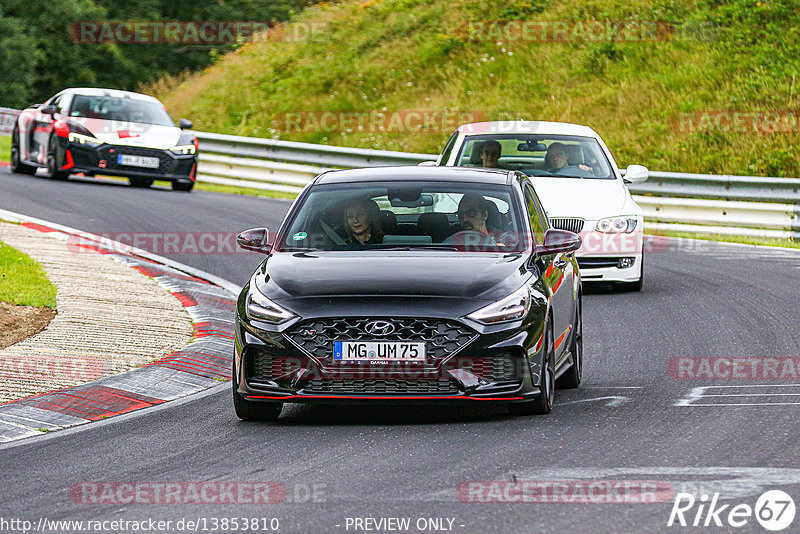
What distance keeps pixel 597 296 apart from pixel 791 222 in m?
7.22

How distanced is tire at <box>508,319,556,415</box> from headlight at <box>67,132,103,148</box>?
662 inches

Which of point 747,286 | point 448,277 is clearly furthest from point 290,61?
point 448,277

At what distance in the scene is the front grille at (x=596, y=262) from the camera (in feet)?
47.8

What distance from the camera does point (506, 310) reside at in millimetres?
8078

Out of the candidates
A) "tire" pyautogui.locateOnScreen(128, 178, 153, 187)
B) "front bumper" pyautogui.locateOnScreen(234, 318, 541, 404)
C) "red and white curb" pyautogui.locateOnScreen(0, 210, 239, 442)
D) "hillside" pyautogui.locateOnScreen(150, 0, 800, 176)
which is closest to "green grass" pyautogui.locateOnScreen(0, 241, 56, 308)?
"red and white curb" pyautogui.locateOnScreen(0, 210, 239, 442)

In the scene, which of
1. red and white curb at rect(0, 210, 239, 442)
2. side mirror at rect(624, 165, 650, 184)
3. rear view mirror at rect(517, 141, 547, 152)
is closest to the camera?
red and white curb at rect(0, 210, 239, 442)

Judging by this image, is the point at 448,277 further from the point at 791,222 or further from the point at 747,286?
the point at 791,222

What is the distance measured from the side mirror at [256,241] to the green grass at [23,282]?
12.0 feet

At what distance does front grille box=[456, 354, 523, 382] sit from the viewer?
798 cm

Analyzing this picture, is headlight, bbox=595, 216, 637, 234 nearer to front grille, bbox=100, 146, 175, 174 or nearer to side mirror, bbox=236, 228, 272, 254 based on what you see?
side mirror, bbox=236, 228, 272, 254

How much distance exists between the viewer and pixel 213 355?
35.7ft

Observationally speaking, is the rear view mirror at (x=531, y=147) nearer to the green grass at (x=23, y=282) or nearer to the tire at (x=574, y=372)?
the green grass at (x=23, y=282)

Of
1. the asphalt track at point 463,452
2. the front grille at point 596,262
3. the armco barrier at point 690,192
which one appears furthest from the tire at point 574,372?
the armco barrier at point 690,192

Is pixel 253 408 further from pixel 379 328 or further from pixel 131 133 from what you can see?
pixel 131 133
